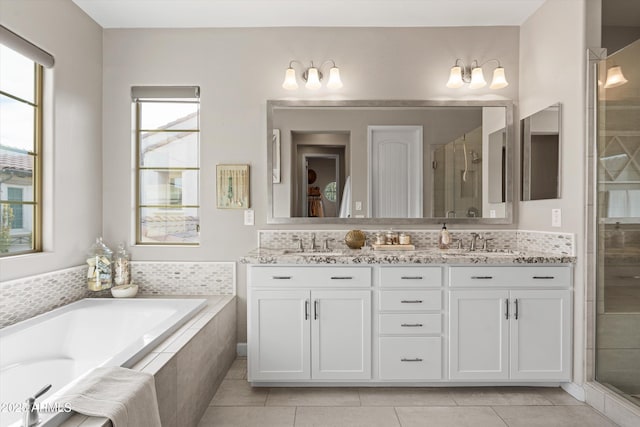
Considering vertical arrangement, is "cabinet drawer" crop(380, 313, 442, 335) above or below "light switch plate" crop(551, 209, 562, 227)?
below

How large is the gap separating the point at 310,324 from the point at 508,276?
126cm

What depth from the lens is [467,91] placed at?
3.05 meters

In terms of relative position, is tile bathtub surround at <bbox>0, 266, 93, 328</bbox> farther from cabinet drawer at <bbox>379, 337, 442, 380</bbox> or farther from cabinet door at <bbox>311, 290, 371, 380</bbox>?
cabinet drawer at <bbox>379, 337, 442, 380</bbox>

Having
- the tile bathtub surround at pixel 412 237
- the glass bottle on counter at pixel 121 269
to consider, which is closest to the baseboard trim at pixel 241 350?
the tile bathtub surround at pixel 412 237

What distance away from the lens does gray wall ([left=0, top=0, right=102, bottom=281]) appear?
2.36m

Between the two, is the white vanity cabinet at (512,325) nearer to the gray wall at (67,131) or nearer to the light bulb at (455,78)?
the light bulb at (455,78)

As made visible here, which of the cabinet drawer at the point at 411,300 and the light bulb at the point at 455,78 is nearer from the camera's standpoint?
the cabinet drawer at the point at 411,300

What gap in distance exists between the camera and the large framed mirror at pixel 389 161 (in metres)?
2.99

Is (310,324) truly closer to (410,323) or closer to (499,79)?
(410,323)

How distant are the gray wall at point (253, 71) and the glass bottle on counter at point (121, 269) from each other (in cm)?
17

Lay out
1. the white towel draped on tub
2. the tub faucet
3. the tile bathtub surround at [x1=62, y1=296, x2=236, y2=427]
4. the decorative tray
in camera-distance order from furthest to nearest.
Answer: the decorative tray, the tile bathtub surround at [x1=62, y1=296, x2=236, y2=427], the white towel draped on tub, the tub faucet

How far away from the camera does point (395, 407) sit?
2281 millimetres

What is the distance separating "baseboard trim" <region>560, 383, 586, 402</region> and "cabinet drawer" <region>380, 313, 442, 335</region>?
0.88 m

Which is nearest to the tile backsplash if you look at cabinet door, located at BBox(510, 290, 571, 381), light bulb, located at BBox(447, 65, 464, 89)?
cabinet door, located at BBox(510, 290, 571, 381)
